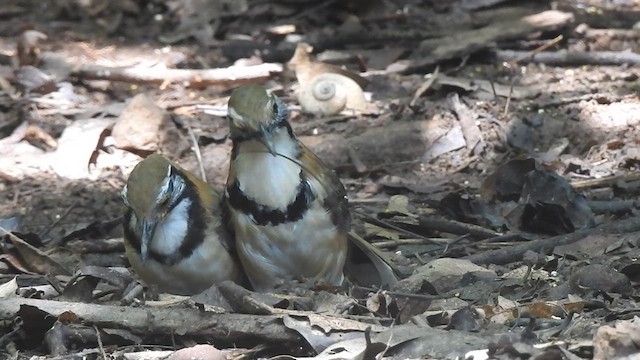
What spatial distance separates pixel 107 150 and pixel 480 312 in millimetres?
4099

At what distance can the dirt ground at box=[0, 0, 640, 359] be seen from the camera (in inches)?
192

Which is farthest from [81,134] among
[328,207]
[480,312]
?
[480,312]

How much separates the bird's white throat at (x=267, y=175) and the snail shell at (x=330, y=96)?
2.91 meters

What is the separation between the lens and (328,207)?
5832 millimetres

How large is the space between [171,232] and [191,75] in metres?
3.83

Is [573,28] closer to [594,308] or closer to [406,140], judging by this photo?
[406,140]

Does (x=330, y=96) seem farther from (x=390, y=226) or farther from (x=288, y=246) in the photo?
(x=288, y=246)

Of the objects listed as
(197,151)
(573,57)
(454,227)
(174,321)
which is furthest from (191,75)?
(174,321)

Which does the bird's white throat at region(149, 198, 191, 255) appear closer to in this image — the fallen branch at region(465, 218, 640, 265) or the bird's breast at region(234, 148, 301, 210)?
the bird's breast at region(234, 148, 301, 210)

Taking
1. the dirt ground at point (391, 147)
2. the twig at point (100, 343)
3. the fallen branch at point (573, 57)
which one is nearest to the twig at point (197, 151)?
the dirt ground at point (391, 147)

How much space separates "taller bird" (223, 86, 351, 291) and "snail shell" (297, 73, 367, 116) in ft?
8.79

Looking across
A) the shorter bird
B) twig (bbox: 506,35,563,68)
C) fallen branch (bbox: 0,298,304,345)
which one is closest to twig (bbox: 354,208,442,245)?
the shorter bird

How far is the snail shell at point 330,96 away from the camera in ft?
28.2

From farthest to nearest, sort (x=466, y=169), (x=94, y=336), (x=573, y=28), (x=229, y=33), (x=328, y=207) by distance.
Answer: (x=229, y=33) → (x=573, y=28) → (x=466, y=169) → (x=328, y=207) → (x=94, y=336)
